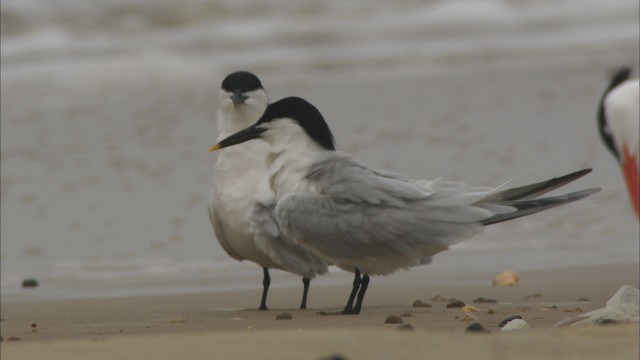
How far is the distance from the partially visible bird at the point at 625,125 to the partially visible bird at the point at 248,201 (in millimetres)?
1766

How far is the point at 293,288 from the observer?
6500 millimetres

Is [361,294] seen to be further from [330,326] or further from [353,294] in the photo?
[330,326]

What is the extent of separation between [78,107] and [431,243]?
706cm

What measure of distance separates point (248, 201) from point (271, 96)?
6377 millimetres

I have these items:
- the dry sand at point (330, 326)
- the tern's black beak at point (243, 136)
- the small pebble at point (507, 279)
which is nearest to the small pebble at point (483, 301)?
the dry sand at point (330, 326)

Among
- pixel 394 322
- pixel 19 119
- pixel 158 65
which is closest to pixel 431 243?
pixel 394 322

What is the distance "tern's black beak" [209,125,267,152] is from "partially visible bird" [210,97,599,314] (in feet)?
1.37

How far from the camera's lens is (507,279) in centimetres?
617

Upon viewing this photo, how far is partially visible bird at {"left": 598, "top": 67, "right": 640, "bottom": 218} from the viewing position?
410cm

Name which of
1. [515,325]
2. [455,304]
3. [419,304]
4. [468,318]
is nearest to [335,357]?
[515,325]

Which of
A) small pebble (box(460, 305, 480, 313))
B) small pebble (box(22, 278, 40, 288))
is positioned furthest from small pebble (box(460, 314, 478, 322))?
small pebble (box(22, 278, 40, 288))

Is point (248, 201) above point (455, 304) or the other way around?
above

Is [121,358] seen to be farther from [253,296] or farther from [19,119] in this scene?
[19,119]

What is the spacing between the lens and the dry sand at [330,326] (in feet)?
10.9
